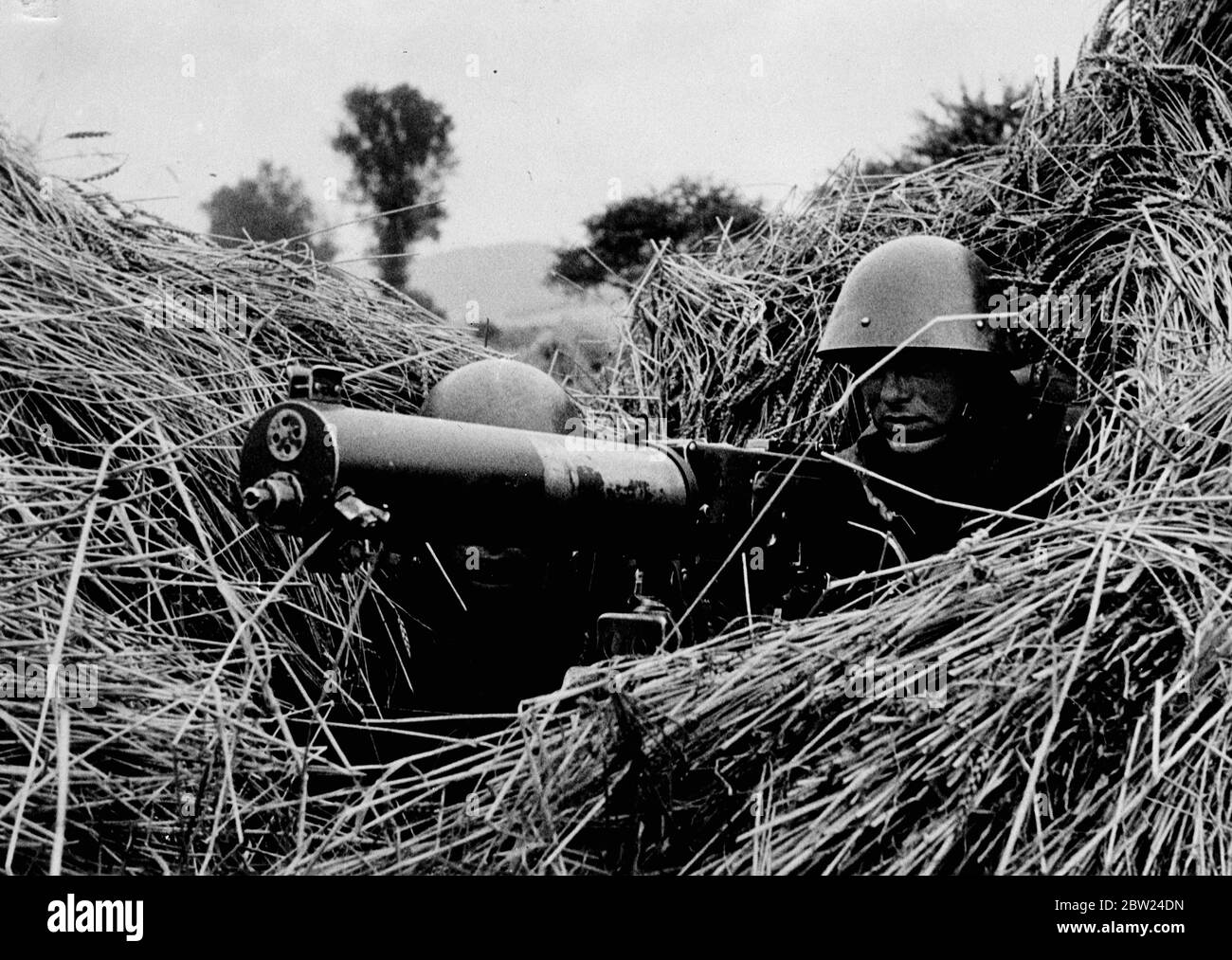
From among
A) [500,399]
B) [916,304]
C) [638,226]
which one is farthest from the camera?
[638,226]

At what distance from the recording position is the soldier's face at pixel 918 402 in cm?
384

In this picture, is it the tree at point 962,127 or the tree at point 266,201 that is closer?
the tree at point 962,127

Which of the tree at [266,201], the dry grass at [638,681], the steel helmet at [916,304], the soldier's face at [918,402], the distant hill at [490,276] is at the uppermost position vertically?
the tree at [266,201]

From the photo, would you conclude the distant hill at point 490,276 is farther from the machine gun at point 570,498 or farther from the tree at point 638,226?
the machine gun at point 570,498

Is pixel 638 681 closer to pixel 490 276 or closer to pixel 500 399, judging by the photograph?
pixel 500 399

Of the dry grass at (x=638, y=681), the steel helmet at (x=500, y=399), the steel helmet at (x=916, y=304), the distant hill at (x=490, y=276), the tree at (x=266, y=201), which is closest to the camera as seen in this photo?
the dry grass at (x=638, y=681)

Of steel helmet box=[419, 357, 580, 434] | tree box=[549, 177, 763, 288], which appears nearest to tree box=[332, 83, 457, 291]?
tree box=[549, 177, 763, 288]

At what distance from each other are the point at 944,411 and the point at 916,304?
0.31 m

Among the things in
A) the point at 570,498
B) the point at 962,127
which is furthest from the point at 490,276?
the point at 570,498

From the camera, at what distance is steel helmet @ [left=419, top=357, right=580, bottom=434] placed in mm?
3752

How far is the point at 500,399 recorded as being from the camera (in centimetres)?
379

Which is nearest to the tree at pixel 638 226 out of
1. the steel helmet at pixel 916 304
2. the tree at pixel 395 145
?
the tree at pixel 395 145

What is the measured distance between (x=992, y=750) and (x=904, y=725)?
0.15m

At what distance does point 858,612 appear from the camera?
2.75m
